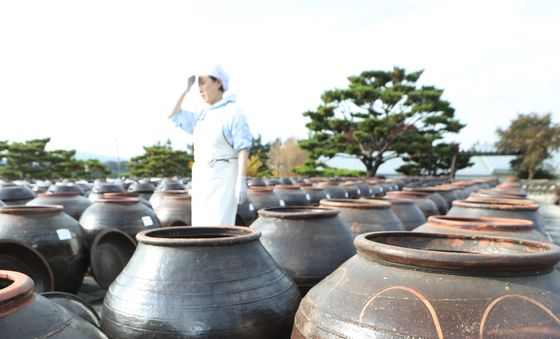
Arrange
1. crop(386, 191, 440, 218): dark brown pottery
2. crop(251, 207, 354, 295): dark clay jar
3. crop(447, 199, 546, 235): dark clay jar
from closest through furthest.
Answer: crop(251, 207, 354, 295): dark clay jar, crop(447, 199, 546, 235): dark clay jar, crop(386, 191, 440, 218): dark brown pottery

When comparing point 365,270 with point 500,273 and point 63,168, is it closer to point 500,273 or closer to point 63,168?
point 500,273

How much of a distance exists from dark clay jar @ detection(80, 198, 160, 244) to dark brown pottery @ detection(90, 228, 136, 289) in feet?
0.44

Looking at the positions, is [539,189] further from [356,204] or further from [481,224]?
[481,224]

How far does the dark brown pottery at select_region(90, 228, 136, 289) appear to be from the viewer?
473 cm

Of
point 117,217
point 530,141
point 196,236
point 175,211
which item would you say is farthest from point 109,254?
point 530,141

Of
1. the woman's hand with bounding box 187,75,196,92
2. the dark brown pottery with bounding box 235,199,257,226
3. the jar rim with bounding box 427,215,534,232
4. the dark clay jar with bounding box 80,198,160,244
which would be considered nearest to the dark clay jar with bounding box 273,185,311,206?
the dark brown pottery with bounding box 235,199,257,226

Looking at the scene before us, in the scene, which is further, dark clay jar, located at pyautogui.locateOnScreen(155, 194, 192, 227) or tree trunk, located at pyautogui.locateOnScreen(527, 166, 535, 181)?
tree trunk, located at pyautogui.locateOnScreen(527, 166, 535, 181)

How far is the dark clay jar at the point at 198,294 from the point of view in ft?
7.26

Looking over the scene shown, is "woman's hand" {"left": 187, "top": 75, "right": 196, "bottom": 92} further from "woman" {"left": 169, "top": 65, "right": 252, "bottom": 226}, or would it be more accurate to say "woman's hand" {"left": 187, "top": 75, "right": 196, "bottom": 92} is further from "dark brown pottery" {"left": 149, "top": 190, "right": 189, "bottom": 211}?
"dark brown pottery" {"left": 149, "top": 190, "right": 189, "bottom": 211}

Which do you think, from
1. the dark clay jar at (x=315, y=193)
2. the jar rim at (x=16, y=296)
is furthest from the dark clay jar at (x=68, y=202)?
the jar rim at (x=16, y=296)

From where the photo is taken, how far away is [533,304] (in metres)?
1.51

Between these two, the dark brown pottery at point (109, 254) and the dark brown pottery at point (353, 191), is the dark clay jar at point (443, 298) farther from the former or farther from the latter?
the dark brown pottery at point (353, 191)

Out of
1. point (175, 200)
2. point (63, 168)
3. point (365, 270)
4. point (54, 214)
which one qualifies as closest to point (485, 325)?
point (365, 270)

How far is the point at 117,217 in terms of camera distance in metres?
5.20
